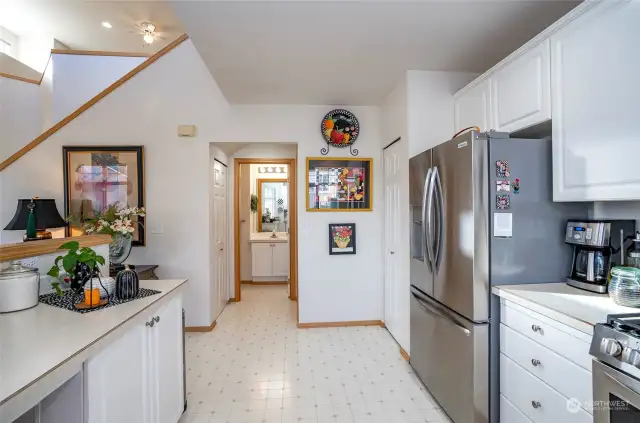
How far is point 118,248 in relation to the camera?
2889mm

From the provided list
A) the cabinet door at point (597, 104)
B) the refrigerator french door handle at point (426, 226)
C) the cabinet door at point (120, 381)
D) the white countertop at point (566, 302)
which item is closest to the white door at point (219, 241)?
the cabinet door at point (120, 381)

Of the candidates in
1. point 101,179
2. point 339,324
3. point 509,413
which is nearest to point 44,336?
point 509,413

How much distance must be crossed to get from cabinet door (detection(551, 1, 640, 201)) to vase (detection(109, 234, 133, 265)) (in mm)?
3387

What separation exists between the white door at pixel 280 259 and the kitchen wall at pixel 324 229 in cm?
207

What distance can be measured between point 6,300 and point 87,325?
44cm

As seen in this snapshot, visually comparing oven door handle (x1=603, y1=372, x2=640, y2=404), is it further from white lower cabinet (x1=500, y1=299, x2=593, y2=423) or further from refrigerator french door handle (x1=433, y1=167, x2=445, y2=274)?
refrigerator french door handle (x1=433, y1=167, x2=445, y2=274)

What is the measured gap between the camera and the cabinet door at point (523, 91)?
171 centimetres

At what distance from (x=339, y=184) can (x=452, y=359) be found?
7.04 ft

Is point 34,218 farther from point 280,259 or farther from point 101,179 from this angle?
point 280,259

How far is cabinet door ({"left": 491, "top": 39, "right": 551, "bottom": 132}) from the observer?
171 centimetres

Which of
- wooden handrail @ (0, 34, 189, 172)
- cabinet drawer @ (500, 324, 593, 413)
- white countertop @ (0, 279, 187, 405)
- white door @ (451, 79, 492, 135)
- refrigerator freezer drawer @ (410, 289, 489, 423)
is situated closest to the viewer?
white countertop @ (0, 279, 187, 405)

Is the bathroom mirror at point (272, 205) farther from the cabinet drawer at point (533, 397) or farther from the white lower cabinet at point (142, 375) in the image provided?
the cabinet drawer at point (533, 397)

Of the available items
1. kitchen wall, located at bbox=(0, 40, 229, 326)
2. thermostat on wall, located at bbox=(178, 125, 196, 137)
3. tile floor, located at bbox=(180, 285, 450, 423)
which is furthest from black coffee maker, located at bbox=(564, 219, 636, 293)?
thermostat on wall, located at bbox=(178, 125, 196, 137)

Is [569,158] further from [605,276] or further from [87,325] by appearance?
[87,325]
